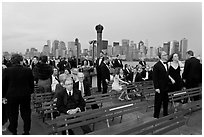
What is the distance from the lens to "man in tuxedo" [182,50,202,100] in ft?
19.7

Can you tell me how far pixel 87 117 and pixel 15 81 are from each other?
1.45 metres

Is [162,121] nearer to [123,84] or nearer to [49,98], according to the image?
[49,98]

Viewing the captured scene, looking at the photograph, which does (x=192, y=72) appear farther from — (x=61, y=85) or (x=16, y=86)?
(x=16, y=86)

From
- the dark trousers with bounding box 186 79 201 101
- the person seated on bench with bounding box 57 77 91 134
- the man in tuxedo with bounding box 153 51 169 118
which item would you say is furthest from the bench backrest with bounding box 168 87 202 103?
the person seated on bench with bounding box 57 77 91 134

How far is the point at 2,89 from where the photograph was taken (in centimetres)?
384

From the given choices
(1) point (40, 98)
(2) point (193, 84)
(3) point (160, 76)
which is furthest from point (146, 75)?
(1) point (40, 98)

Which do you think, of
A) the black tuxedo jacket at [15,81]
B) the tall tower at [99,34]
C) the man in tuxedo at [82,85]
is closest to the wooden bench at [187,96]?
the man in tuxedo at [82,85]

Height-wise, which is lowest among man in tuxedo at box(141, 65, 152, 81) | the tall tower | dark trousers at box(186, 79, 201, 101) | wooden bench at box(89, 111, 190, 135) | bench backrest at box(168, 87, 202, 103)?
wooden bench at box(89, 111, 190, 135)

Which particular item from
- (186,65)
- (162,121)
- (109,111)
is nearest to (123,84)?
(186,65)

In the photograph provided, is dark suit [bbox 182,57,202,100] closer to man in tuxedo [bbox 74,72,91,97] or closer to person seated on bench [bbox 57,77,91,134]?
man in tuxedo [bbox 74,72,91,97]

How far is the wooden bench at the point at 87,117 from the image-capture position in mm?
3201

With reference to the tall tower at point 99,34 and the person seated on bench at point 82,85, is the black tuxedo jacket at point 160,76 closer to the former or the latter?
the person seated on bench at point 82,85

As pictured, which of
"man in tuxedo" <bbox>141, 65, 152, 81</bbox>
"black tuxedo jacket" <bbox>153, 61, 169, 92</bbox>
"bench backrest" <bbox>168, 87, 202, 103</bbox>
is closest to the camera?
"black tuxedo jacket" <bbox>153, 61, 169, 92</bbox>

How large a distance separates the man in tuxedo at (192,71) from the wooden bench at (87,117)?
97.3 inches
